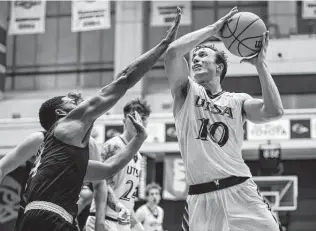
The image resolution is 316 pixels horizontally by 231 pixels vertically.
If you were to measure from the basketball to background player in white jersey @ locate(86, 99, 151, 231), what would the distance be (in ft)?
6.02

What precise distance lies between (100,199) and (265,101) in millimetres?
2127

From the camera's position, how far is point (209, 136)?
468cm

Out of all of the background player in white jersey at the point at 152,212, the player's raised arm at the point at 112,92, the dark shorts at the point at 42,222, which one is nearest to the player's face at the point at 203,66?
the player's raised arm at the point at 112,92

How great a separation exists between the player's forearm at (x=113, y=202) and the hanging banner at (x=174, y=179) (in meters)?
10.2

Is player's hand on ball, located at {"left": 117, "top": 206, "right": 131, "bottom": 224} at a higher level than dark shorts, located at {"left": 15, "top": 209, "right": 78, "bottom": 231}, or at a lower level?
lower

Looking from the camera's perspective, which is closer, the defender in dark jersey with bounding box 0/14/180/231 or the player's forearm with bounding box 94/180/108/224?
the defender in dark jersey with bounding box 0/14/180/231

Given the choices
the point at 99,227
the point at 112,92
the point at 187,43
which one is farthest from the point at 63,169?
the point at 99,227

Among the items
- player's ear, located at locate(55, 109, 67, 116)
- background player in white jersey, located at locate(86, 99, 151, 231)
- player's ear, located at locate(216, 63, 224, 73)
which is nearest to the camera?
player's ear, located at locate(55, 109, 67, 116)

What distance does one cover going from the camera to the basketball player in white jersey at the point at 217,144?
448cm

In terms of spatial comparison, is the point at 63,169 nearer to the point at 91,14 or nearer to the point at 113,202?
the point at 113,202

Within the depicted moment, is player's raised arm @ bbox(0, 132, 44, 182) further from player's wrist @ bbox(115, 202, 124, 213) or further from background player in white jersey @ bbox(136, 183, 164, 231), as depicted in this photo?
background player in white jersey @ bbox(136, 183, 164, 231)

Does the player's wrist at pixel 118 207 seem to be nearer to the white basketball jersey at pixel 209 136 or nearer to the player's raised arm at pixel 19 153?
the player's raised arm at pixel 19 153

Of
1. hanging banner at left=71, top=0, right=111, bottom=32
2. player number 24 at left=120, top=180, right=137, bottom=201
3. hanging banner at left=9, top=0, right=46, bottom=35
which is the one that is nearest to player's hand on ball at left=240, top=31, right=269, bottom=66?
player number 24 at left=120, top=180, right=137, bottom=201

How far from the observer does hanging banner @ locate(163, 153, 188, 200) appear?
16.5m
